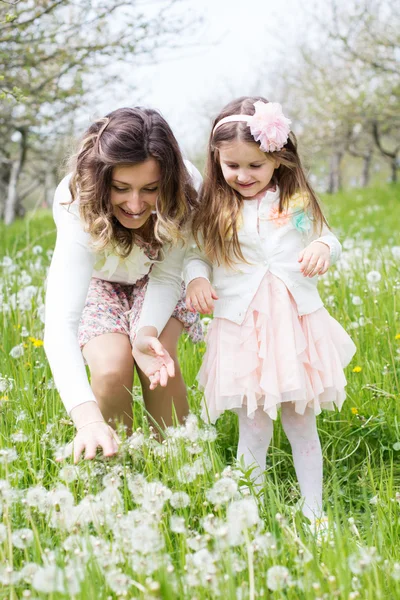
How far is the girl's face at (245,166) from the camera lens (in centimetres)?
234

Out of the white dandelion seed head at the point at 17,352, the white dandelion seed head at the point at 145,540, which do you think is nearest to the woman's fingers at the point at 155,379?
the white dandelion seed head at the point at 145,540

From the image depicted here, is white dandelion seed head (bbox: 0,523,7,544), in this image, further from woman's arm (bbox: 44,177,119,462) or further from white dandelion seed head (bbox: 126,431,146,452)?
white dandelion seed head (bbox: 126,431,146,452)

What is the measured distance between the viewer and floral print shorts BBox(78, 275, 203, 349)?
2559mm

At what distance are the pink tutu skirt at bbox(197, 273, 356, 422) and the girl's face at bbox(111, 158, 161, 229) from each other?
0.49 meters

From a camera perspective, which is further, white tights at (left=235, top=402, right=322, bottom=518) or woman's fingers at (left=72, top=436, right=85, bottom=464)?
white tights at (left=235, top=402, right=322, bottom=518)

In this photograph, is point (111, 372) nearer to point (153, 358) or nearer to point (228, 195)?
point (153, 358)

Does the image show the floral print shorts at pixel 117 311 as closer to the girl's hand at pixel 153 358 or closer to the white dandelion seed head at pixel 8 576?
the girl's hand at pixel 153 358

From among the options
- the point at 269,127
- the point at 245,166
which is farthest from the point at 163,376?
the point at 269,127

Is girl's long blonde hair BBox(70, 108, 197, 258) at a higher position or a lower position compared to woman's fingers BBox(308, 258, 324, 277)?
higher

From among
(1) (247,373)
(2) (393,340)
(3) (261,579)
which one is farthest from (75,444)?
(2) (393,340)

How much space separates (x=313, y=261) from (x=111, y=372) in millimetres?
823

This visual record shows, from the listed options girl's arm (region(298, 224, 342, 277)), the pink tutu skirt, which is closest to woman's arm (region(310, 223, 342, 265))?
girl's arm (region(298, 224, 342, 277))

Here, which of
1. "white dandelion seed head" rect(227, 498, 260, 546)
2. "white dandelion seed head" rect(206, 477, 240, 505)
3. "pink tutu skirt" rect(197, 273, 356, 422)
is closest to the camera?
"white dandelion seed head" rect(227, 498, 260, 546)

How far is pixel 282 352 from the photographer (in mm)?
2268
